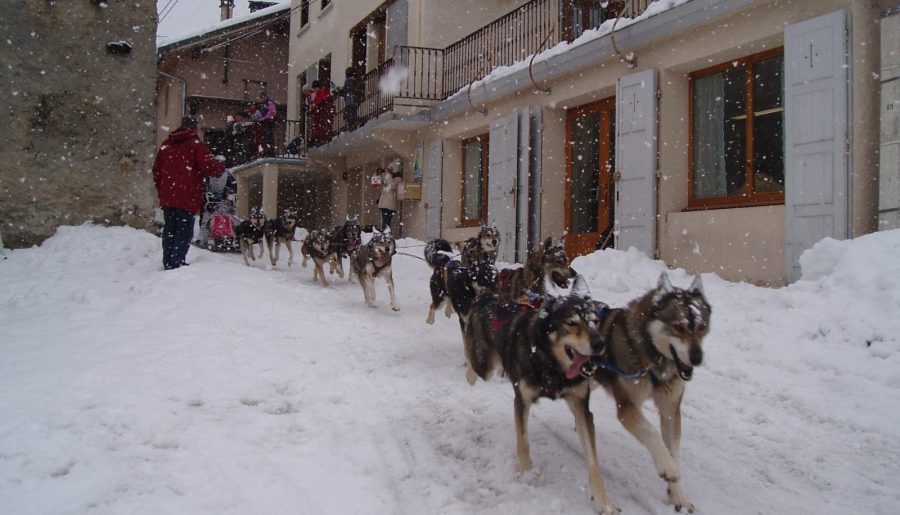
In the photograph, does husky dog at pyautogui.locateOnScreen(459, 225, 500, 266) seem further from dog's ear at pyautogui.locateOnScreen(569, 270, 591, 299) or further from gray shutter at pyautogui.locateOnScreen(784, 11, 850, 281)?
dog's ear at pyautogui.locateOnScreen(569, 270, 591, 299)

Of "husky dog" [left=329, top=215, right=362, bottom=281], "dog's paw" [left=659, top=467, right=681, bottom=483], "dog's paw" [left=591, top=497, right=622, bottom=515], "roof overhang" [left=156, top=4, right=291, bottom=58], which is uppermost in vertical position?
"roof overhang" [left=156, top=4, right=291, bottom=58]

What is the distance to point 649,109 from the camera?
9164 millimetres

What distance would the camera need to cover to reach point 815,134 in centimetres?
706

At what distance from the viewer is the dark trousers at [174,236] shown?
8555 mm

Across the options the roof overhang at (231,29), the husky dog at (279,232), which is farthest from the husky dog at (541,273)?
the roof overhang at (231,29)

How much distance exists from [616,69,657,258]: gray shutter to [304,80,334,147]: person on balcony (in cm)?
1240

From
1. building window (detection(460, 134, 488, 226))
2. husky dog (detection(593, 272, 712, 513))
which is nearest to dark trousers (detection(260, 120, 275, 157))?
building window (detection(460, 134, 488, 226))

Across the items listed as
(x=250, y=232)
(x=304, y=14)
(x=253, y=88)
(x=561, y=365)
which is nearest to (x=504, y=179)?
(x=250, y=232)

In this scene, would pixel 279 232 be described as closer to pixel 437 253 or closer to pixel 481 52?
pixel 437 253

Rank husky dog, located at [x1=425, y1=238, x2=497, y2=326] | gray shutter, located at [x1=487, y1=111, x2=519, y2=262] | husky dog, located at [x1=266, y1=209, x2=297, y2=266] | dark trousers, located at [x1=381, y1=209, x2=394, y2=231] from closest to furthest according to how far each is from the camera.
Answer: husky dog, located at [x1=425, y1=238, x2=497, y2=326] < gray shutter, located at [x1=487, y1=111, x2=519, y2=262] < husky dog, located at [x1=266, y1=209, x2=297, y2=266] < dark trousers, located at [x1=381, y1=209, x2=394, y2=231]

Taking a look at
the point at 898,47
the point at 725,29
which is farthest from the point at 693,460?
the point at 725,29

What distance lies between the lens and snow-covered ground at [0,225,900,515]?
2971 millimetres

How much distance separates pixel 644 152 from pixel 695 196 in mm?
982

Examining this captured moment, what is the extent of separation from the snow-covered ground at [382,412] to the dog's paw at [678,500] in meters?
0.10
